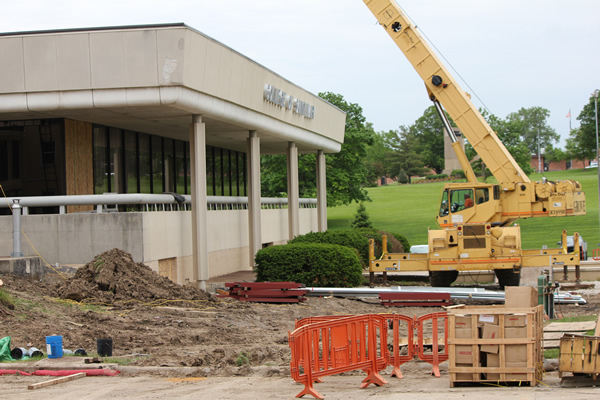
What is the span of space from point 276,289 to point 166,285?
319 cm

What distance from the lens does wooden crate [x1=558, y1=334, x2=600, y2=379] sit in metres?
10.0

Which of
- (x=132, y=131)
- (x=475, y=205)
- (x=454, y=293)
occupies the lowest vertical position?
(x=454, y=293)

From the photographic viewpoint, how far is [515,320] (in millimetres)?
10523

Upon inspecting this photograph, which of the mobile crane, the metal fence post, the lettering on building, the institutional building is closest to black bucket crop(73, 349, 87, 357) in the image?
the metal fence post

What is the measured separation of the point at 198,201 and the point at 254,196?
5.39 metres

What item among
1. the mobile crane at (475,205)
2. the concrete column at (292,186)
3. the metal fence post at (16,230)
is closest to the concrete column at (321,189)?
the concrete column at (292,186)

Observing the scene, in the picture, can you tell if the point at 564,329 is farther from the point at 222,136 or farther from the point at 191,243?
the point at 222,136

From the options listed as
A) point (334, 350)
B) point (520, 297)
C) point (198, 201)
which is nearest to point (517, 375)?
point (520, 297)

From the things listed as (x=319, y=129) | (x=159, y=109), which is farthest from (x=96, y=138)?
(x=319, y=129)

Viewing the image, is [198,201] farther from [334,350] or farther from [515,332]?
[515,332]

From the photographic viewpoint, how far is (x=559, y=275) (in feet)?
90.8

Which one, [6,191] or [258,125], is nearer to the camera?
[6,191]

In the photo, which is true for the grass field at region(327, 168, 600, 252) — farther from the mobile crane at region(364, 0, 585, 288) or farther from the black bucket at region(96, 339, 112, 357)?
the black bucket at region(96, 339, 112, 357)

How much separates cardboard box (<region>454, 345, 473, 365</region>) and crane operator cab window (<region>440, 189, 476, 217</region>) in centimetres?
1576
